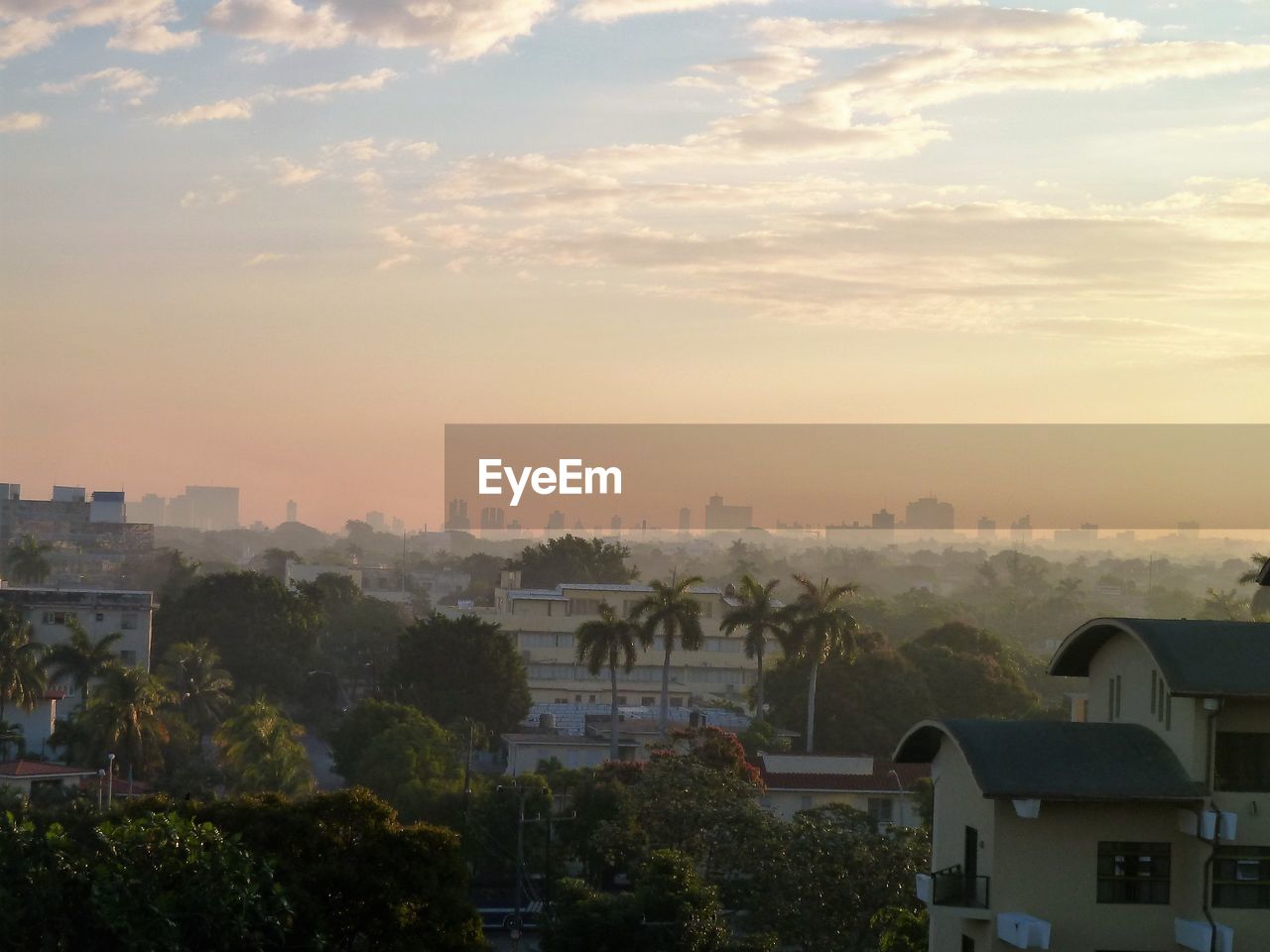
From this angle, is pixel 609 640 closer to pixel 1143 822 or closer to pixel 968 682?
pixel 968 682

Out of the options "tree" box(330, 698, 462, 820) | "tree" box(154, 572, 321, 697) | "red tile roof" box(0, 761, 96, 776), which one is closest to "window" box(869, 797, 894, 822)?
"tree" box(330, 698, 462, 820)

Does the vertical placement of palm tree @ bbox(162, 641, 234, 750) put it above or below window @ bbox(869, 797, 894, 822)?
above

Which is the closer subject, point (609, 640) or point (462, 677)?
A: point (609, 640)

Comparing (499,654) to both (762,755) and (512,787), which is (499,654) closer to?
(762,755)

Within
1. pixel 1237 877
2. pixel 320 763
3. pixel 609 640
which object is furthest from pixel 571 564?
pixel 1237 877

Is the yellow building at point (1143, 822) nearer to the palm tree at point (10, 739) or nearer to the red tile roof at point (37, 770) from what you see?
the red tile roof at point (37, 770)

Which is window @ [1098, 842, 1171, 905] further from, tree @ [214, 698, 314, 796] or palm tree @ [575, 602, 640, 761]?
palm tree @ [575, 602, 640, 761]
